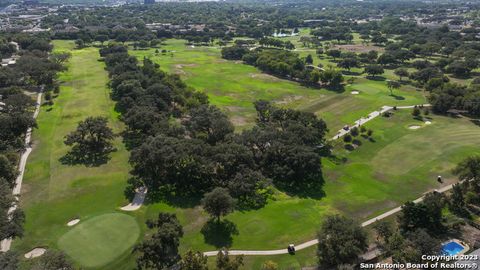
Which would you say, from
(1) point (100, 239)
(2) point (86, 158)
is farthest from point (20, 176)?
(1) point (100, 239)

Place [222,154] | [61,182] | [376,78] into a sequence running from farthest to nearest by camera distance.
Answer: [376,78]
[61,182]
[222,154]

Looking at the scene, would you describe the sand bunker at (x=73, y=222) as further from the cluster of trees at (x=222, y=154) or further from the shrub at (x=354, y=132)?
the shrub at (x=354, y=132)

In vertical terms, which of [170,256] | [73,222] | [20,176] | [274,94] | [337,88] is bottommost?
[20,176]

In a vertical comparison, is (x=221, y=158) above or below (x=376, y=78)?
above

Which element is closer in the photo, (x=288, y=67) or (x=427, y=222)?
(x=427, y=222)

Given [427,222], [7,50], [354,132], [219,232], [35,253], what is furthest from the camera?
[7,50]

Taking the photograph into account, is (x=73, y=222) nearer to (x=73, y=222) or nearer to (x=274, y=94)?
(x=73, y=222)

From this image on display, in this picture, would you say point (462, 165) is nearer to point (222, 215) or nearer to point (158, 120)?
point (222, 215)

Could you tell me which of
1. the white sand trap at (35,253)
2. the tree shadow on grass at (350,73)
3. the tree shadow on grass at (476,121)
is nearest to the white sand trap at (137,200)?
the white sand trap at (35,253)

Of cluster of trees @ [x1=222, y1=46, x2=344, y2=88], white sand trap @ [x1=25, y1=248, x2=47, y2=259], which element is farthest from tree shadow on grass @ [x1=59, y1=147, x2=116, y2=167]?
cluster of trees @ [x1=222, y1=46, x2=344, y2=88]
